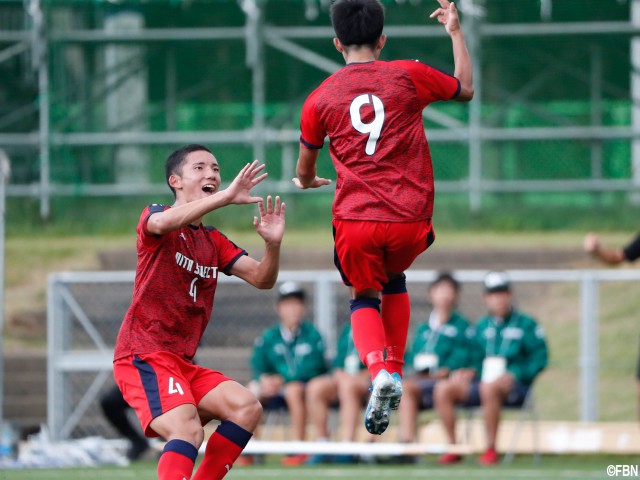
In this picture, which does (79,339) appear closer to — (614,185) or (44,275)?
(44,275)

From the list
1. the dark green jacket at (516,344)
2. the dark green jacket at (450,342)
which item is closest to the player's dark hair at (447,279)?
the dark green jacket at (450,342)

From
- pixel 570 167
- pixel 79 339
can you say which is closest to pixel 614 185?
pixel 570 167

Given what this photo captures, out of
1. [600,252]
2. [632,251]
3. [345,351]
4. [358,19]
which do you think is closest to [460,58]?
[358,19]

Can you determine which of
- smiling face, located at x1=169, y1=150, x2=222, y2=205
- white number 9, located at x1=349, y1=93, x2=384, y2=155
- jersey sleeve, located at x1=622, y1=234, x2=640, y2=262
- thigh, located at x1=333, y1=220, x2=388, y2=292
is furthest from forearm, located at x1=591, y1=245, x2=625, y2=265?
smiling face, located at x1=169, y1=150, x2=222, y2=205

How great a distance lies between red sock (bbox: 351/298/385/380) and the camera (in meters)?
6.66

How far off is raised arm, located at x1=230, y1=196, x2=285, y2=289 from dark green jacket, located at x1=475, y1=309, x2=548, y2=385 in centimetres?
498

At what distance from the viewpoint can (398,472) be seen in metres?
10.2

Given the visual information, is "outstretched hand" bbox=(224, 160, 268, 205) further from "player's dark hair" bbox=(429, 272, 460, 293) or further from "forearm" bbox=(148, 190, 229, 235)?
"player's dark hair" bbox=(429, 272, 460, 293)

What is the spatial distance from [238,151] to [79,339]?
4326 millimetres

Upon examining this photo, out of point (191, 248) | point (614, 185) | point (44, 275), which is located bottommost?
point (191, 248)

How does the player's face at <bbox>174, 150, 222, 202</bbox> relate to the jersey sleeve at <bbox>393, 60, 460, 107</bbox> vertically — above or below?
below

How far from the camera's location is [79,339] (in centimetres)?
1406

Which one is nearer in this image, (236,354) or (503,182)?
(236,354)

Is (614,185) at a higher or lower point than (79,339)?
higher
